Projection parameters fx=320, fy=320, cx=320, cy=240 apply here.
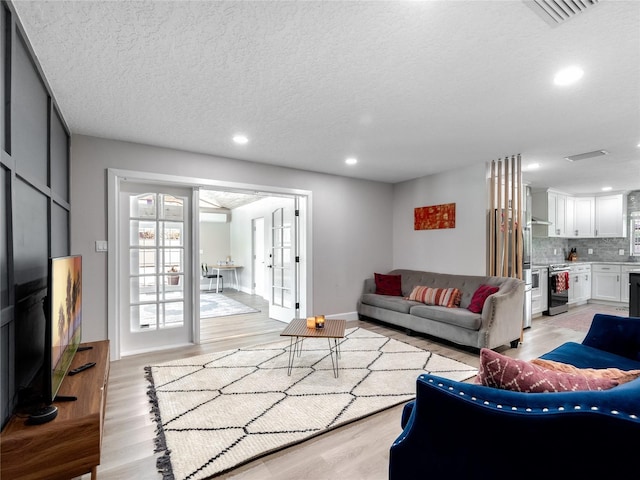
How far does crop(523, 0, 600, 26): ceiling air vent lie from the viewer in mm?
1559

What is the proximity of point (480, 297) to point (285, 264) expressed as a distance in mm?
2998

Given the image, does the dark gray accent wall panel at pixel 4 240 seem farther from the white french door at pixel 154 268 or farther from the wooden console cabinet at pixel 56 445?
the white french door at pixel 154 268

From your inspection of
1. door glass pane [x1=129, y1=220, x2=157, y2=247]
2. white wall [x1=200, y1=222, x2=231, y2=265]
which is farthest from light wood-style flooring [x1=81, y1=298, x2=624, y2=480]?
white wall [x1=200, y1=222, x2=231, y2=265]

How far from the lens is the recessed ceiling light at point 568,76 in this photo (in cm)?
217

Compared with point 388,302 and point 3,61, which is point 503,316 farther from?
point 3,61

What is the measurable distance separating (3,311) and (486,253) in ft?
15.9

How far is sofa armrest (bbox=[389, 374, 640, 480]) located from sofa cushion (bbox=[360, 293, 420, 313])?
3583 millimetres

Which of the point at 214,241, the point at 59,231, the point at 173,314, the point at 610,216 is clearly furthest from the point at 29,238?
the point at 610,216

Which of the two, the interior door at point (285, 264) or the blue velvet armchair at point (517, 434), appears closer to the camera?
the blue velvet armchair at point (517, 434)

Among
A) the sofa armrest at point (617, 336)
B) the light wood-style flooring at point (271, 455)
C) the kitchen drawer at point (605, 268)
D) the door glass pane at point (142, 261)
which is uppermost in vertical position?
the door glass pane at point (142, 261)

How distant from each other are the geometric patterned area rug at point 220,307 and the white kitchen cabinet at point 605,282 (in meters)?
7.38

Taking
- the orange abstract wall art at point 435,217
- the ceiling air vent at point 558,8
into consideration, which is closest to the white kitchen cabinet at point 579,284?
the orange abstract wall art at point 435,217

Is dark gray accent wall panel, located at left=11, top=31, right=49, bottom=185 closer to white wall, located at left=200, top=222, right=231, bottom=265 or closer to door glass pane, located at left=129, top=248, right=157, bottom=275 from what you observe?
door glass pane, located at left=129, top=248, right=157, bottom=275

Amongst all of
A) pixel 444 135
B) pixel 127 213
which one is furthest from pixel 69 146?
pixel 444 135
